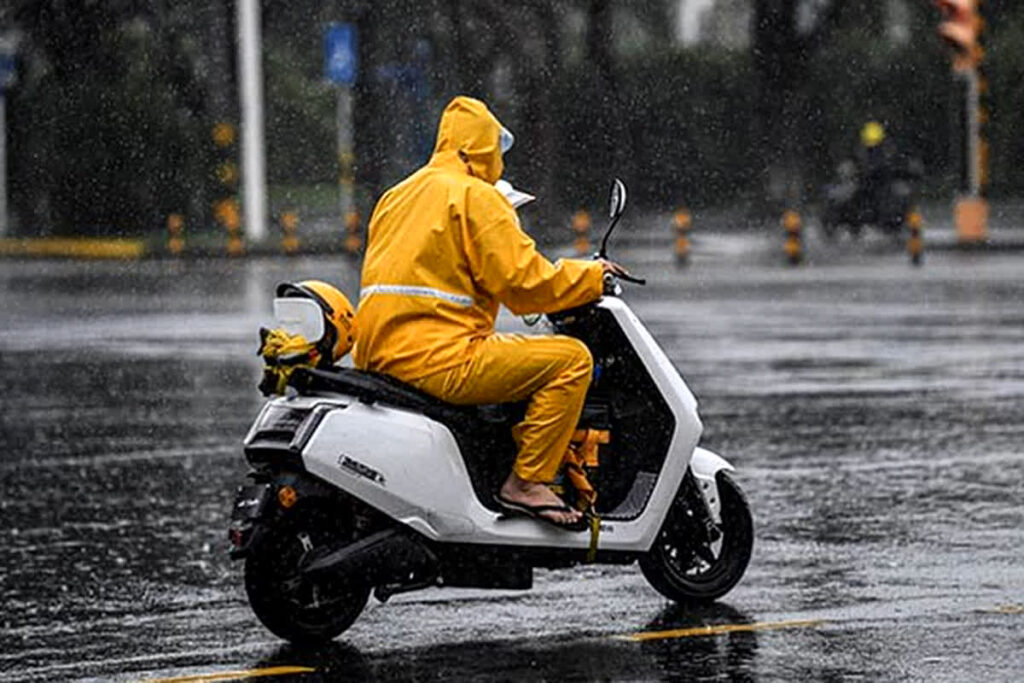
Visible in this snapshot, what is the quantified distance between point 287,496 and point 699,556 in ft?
5.21

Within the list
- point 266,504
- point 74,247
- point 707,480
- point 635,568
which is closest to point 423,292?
point 266,504

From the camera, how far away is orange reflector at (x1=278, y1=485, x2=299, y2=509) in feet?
27.7

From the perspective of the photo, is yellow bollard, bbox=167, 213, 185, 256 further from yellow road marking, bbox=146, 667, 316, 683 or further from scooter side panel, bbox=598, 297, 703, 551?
yellow road marking, bbox=146, 667, 316, 683

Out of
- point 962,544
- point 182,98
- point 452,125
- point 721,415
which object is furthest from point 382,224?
point 182,98

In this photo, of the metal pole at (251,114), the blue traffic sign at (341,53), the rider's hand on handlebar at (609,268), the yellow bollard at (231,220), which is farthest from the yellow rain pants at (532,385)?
the blue traffic sign at (341,53)

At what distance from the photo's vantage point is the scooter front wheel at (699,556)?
933cm

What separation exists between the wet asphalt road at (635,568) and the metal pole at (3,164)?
77.8 feet

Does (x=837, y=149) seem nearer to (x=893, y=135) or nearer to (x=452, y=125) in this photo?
(x=893, y=135)

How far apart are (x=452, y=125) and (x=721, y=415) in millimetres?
7290

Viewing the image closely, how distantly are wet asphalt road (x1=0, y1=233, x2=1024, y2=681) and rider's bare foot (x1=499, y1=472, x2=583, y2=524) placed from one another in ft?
1.14

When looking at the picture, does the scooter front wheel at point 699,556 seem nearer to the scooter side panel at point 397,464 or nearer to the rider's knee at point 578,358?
the rider's knee at point 578,358

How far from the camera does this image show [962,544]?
10.5 meters

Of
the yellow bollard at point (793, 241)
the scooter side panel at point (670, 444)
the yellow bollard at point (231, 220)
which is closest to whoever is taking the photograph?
the scooter side panel at point (670, 444)

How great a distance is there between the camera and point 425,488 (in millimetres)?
8641
